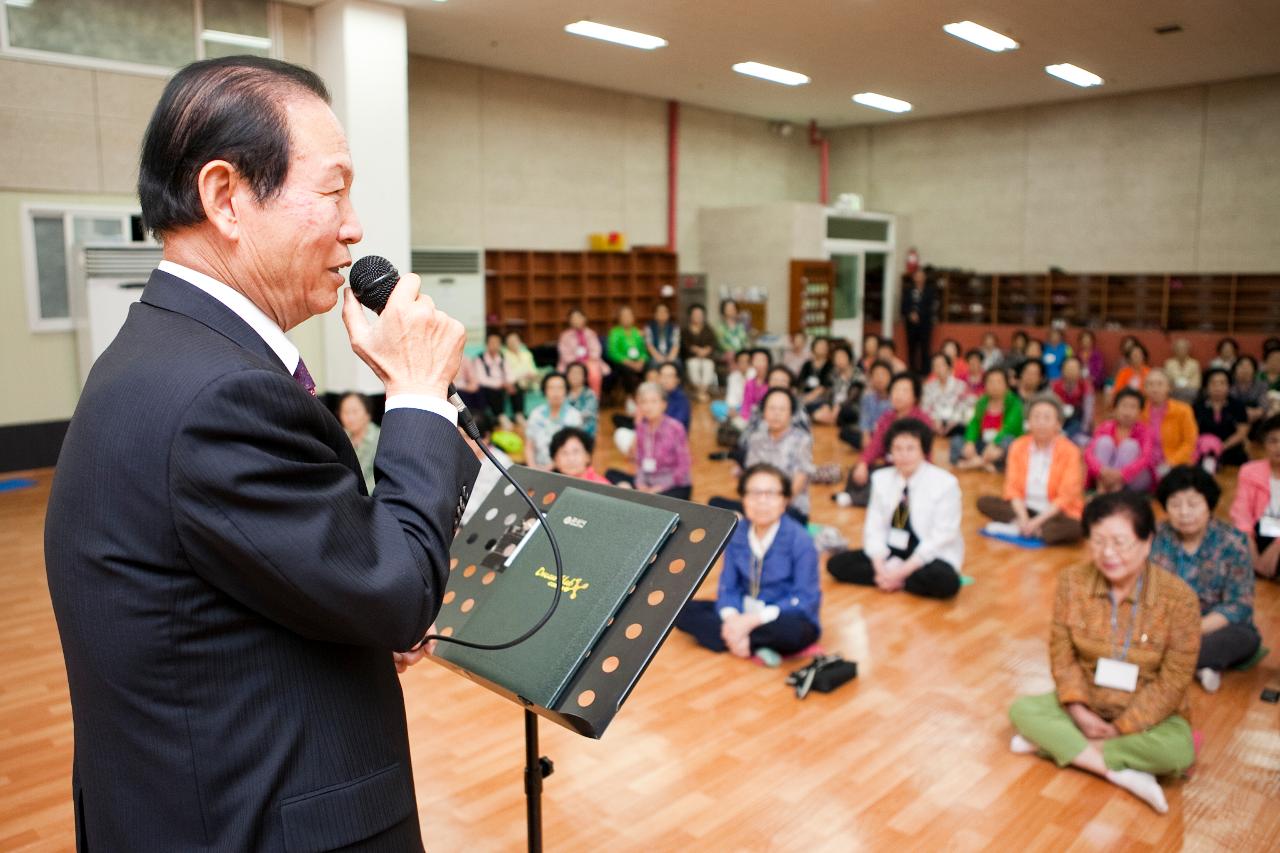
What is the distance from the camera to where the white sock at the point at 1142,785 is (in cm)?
296

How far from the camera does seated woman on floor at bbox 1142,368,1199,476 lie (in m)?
7.21

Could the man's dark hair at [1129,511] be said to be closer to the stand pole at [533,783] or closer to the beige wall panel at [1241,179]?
the stand pole at [533,783]

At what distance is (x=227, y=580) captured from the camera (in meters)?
0.89

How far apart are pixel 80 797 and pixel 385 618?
1.65 feet

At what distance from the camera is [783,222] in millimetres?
13781

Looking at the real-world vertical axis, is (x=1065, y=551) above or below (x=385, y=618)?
below

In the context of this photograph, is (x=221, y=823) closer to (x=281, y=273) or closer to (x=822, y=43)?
(x=281, y=273)

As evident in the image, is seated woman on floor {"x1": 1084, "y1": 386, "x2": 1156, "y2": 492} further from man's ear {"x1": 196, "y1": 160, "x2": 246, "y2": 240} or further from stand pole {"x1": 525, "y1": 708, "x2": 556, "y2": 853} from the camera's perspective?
man's ear {"x1": 196, "y1": 160, "x2": 246, "y2": 240}

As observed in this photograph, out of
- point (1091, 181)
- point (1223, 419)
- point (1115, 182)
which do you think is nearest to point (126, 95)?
point (1223, 419)

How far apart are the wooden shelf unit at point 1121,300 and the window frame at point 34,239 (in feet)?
39.3

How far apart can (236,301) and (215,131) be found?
0.17 metres

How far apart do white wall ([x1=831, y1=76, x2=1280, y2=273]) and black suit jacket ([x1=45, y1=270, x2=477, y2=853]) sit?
572 inches

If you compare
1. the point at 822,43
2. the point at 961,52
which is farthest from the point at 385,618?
the point at 961,52

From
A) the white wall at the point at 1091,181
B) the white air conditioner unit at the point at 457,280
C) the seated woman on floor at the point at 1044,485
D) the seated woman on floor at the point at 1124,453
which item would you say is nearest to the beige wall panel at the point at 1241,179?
the white wall at the point at 1091,181
